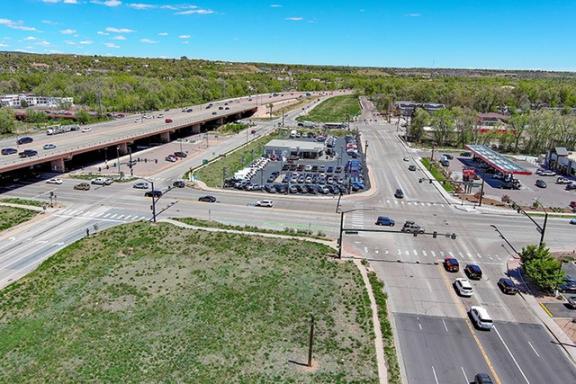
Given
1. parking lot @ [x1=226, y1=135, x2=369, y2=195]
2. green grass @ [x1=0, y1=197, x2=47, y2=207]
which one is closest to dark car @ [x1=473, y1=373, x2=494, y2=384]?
parking lot @ [x1=226, y1=135, x2=369, y2=195]

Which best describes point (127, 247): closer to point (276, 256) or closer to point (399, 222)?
point (276, 256)

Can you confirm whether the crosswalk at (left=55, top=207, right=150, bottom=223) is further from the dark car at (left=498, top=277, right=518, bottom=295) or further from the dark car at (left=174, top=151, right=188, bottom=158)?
the dark car at (left=498, top=277, right=518, bottom=295)

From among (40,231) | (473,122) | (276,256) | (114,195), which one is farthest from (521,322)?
(473,122)

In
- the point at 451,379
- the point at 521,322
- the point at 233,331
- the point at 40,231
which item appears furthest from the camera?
the point at 40,231

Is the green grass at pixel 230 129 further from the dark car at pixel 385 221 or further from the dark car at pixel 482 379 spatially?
the dark car at pixel 482 379

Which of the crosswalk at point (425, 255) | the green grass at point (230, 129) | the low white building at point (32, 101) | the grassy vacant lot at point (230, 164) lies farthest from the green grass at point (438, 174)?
the low white building at point (32, 101)

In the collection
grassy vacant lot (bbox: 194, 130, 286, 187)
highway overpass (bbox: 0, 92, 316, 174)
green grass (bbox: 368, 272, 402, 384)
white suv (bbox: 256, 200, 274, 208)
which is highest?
highway overpass (bbox: 0, 92, 316, 174)

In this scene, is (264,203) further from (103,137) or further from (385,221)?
(103,137)

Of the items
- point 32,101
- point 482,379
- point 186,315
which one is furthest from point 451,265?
point 32,101
